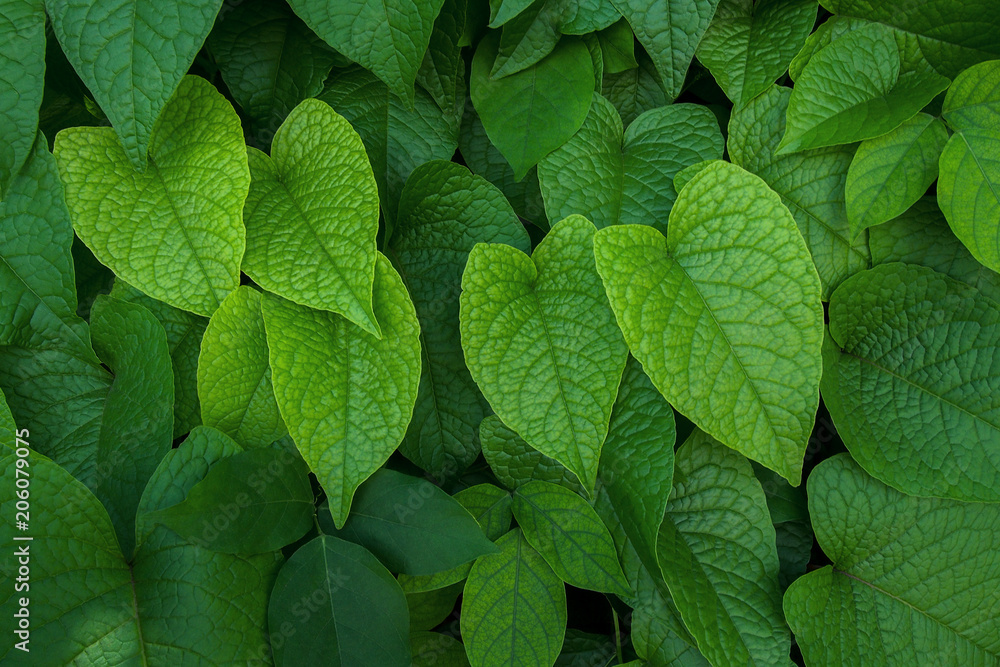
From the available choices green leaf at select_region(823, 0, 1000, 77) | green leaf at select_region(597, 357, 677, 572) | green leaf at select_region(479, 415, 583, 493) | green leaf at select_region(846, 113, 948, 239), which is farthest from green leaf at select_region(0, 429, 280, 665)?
green leaf at select_region(823, 0, 1000, 77)

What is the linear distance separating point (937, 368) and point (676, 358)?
0.37m

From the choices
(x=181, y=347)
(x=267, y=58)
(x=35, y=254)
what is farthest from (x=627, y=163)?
(x=35, y=254)

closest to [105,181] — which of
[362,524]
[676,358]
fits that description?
[362,524]

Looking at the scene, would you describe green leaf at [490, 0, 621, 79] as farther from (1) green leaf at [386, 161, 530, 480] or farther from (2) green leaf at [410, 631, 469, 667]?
(2) green leaf at [410, 631, 469, 667]

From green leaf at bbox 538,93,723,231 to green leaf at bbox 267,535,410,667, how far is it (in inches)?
17.7

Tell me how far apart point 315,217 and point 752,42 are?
22.2 inches

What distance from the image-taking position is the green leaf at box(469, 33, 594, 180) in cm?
78

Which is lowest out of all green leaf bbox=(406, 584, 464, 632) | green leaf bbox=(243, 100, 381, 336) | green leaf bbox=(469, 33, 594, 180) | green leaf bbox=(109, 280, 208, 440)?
green leaf bbox=(406, 584, 464, 632)

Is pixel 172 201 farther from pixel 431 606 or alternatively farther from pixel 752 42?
pixel 752 42

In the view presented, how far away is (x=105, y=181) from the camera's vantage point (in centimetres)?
72

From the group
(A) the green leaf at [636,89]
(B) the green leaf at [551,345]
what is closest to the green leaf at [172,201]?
(B) the green leaf at [551,345]

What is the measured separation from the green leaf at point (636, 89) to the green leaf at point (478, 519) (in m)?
0.51

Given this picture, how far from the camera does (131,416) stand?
759mm

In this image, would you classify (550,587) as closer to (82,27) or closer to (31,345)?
(31,345)
